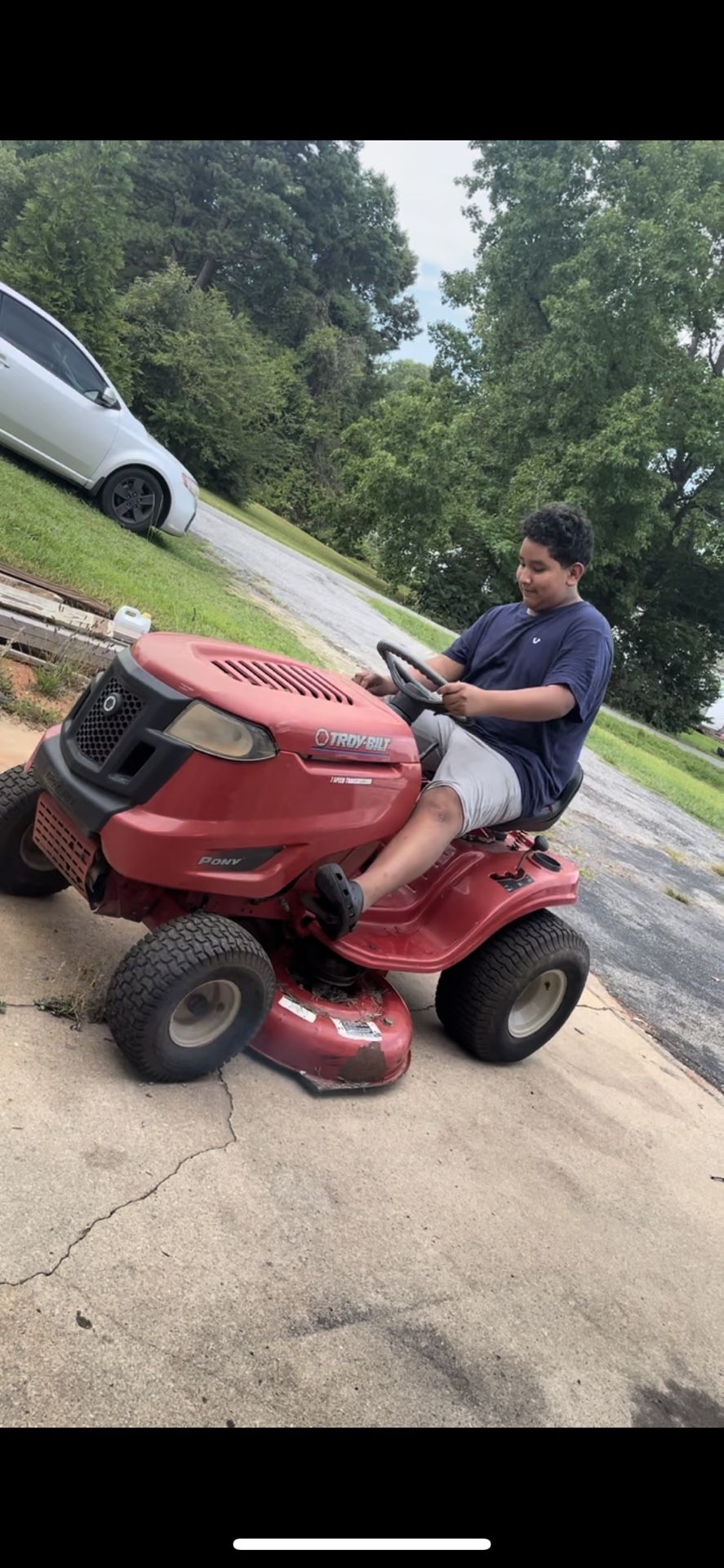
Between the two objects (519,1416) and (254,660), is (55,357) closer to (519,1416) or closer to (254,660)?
(254,660)

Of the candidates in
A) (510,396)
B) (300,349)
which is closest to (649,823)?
(510,396)

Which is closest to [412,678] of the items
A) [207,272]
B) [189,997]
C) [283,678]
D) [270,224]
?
[283,678]

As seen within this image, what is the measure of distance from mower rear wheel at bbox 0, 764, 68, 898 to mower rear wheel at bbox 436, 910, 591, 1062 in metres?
1.37

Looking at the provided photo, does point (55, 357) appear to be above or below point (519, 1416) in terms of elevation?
above

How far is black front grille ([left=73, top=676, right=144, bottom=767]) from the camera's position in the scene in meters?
2.55

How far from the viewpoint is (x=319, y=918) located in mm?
2822

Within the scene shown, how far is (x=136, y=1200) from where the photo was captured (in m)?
2.11

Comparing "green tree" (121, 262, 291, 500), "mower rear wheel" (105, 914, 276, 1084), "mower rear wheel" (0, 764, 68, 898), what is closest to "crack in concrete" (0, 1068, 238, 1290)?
"mower rear wheel" (105, 914, 276, 1084)

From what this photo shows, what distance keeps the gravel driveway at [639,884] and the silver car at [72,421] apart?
2.33 meters

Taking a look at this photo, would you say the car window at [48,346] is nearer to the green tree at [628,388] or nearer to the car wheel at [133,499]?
the car wheel at [133,499]

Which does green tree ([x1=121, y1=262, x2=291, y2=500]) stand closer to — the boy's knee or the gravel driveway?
the gravel driveway

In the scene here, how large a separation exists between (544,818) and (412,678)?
0.69 metres

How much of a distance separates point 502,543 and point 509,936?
2252 cm

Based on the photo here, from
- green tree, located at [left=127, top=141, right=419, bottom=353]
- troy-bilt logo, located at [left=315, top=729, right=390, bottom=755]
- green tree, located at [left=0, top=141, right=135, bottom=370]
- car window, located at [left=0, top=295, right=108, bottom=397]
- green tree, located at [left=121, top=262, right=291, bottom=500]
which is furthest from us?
green tree, located at [left=127, top=141, right=419, bottom=353]
